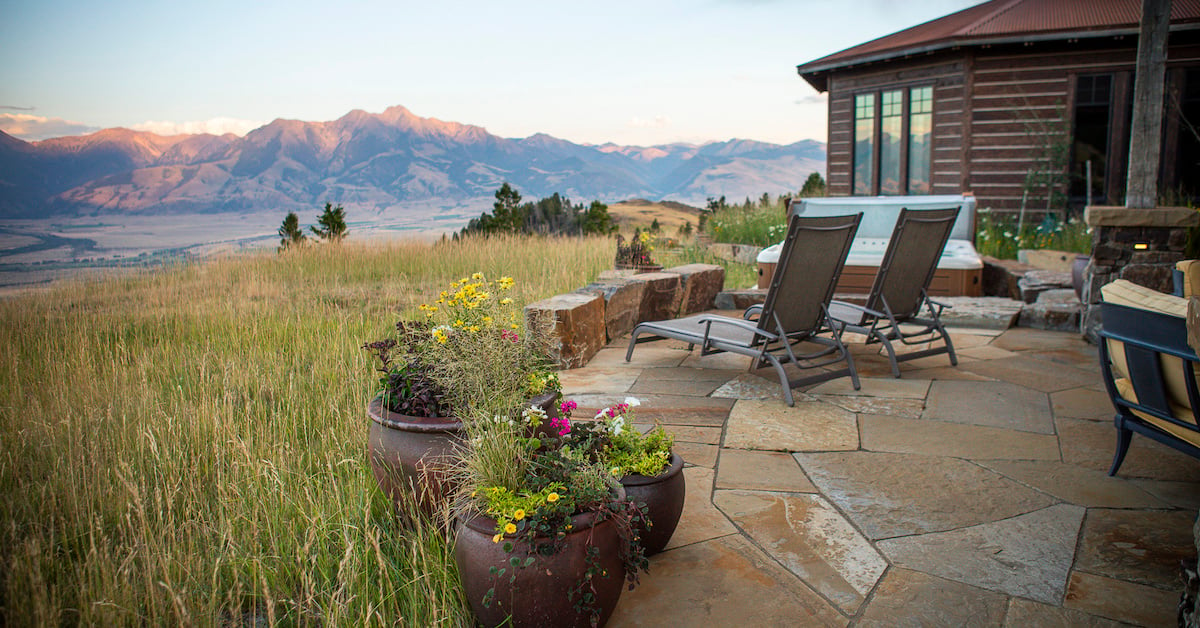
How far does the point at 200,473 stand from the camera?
291 centimetres

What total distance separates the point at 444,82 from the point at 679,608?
96.6 feet

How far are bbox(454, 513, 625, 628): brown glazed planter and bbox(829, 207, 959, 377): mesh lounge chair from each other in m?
3.05

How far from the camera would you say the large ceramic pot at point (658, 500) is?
83.6 inches

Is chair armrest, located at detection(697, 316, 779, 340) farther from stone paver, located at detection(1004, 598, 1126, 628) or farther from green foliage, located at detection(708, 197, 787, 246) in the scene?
green foliage, located at detection(708, 197, 787, 246)

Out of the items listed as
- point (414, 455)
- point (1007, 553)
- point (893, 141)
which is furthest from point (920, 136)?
point (414, 455)

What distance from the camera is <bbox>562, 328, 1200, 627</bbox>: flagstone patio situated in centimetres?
193

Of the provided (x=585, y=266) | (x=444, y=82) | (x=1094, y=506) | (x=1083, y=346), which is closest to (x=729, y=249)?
(x=585, y=266)

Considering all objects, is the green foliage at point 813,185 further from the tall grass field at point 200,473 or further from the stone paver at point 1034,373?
the stone paver at point 1034,373

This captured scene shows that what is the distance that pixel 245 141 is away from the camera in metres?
32.0

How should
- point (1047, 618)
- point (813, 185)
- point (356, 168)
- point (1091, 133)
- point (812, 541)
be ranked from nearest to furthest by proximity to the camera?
point (1047, 618)
point (812, 541)
point (1091, 133)
point (813, 185)
point (356, 168)

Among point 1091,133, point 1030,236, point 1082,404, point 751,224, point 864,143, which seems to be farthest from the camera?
point 864,143

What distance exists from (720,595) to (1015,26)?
39.8 ft

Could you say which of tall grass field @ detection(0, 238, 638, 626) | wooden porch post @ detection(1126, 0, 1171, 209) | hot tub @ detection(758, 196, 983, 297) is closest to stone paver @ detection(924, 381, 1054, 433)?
hot tub @ detection(758, 196, 983, 297)

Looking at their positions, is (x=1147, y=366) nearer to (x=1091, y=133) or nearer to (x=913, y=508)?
(x=913, y=508)
